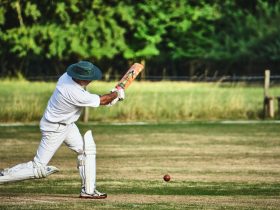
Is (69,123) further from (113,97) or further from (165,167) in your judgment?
(165,167)

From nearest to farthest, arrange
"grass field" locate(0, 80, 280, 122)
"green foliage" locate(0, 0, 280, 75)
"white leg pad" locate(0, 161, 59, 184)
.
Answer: "white leg pad" locate(0, 161, 59, 184)
"grass field" locate(0, 80, 280, 122)
"green foliage" locate(0, 0, 280, 75)

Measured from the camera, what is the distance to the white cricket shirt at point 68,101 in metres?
13.3

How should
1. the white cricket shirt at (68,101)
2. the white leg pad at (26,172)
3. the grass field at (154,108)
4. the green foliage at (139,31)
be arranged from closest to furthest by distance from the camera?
the white cricket shirt at (68,101) → the white leg pad at (26,172) → the grass field at (154,108) → the green foliage at (139,31)

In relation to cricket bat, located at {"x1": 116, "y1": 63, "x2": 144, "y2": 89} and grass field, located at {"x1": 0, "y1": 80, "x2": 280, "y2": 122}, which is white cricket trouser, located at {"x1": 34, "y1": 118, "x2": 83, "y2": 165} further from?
grass field, located at {"x1": 0, "y1": 80, "x2": 280, "y2": 122}

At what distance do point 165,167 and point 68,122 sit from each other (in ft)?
20.0

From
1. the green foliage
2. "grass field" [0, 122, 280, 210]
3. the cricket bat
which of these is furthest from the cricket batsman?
the green foliage

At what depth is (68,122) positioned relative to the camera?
44.6 feet

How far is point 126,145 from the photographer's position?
2420 cm

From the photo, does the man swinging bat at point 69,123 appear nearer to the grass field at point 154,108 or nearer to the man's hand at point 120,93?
the man's hand at point 120,93

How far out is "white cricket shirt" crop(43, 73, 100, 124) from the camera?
13.3m

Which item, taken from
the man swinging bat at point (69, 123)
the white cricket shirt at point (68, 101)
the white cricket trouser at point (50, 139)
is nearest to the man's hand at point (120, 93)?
the man swinging bat at point (69, 123)

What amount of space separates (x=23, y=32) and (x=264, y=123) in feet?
99.5

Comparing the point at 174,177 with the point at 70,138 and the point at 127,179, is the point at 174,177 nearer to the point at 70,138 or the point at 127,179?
the point at 127,179

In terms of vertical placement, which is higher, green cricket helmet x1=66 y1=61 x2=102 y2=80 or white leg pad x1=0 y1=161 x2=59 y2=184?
green cricket helmet x1=66 y1=61 x2=102 y2=80
